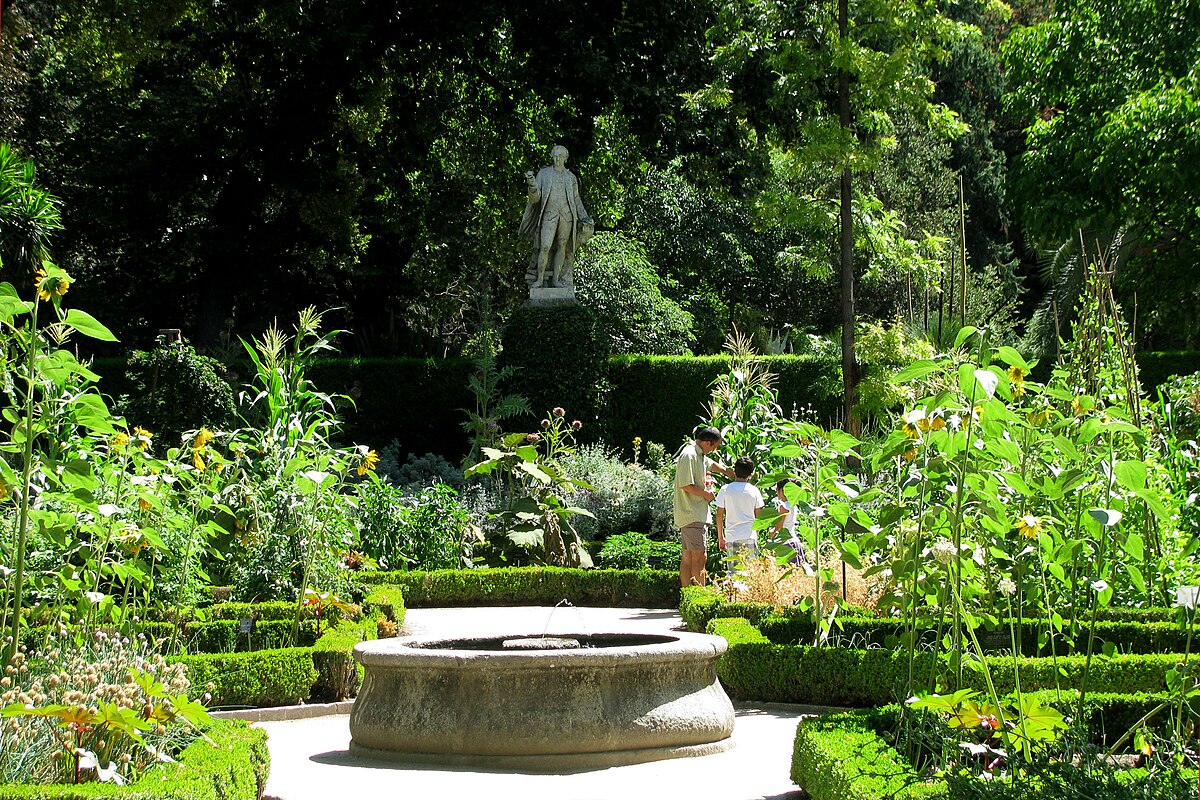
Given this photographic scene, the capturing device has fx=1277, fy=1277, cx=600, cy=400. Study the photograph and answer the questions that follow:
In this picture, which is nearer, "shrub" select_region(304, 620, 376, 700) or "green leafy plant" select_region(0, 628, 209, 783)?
"green leafy plant" select_region(0, 628, 209, 783)

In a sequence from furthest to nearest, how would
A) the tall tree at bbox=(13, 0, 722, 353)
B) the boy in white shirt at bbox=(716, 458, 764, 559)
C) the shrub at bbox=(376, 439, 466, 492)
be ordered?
the tall tree at bbox=(13, 0, 722, 353) → the shrub at bbox=(376, 439, 466, 492) → the boy in white shirt at bbox=(716, 458, 764, 559)

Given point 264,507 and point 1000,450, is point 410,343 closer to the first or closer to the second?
point 264,507

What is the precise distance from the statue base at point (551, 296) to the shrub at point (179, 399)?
4.72 metres

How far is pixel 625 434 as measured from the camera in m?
17.7

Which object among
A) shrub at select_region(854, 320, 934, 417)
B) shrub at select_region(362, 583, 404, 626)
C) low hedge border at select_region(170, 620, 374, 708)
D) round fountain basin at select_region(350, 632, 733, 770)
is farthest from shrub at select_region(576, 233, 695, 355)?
round fountain basin at select_region(350, 632, 733, 770)

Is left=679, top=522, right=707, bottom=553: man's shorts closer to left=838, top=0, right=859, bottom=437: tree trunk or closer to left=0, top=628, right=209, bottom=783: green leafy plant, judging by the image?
left=0, top=628, right=209, bottom=783: green leafy plant

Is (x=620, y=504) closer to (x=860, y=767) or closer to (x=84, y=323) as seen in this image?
(x=860, y=767)

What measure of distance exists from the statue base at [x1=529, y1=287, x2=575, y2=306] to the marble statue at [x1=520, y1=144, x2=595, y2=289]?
87 mm

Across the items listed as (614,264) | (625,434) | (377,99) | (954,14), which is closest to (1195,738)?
(625,434)

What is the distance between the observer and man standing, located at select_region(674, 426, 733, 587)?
9.58 m

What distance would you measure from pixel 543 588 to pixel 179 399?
15.8ft

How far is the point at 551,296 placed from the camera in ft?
56.2

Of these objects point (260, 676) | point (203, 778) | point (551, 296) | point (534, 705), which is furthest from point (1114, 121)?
point (203, 778)

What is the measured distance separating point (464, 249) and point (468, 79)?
8.92 ft
